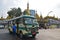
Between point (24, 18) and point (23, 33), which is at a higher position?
point (24, 18)

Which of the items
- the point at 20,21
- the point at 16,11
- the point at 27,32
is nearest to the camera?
the point at 27,32

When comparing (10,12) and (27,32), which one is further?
(10,12)

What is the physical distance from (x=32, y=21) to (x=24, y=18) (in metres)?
0.96

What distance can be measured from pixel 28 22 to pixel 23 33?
129 centimetres

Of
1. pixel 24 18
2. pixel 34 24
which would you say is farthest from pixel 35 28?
pixel 24 18

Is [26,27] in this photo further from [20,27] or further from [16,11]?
[16,11]

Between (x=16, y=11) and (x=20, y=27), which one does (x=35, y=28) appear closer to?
(x=20, y=27)

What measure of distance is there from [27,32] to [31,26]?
0.82 m

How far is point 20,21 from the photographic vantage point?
18797 millimetres

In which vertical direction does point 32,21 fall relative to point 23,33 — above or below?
above

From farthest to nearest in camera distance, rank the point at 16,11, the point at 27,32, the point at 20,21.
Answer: the point at 16,11
the point at 20,21
the point at 27,32

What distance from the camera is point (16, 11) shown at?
313 feet

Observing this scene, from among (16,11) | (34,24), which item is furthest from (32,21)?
(16,11)

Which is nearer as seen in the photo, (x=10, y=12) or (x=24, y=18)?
(x=24, y=18)
